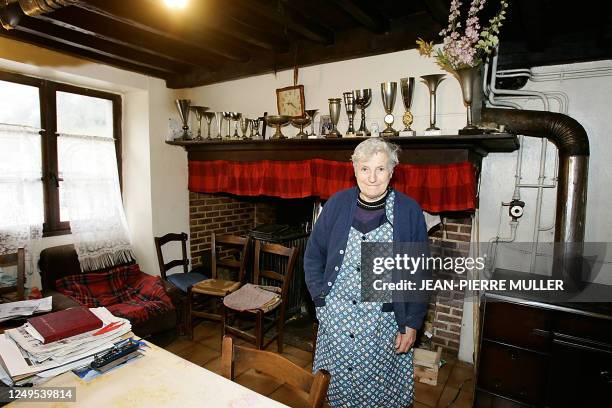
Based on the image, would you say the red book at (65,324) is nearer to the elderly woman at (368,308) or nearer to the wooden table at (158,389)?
the wooden table at (158,389)

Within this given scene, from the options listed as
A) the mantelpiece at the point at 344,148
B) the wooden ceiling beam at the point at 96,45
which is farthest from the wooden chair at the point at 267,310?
the wooden ceiling beam at the point at 96,45

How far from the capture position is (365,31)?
8.22ft

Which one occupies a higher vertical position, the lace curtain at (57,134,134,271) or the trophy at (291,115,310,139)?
the trophy at (291,115,310,139)

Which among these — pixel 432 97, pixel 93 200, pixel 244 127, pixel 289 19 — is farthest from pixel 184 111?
pixel 432 97

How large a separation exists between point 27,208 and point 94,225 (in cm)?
51

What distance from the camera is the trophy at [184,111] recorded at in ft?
11.3

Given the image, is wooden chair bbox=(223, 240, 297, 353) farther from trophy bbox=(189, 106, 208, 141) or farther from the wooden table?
the wooden table

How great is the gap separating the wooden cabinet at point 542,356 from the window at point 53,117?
134 inches

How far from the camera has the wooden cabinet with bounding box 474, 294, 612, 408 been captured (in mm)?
1875

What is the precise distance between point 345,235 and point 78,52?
2.70 metres

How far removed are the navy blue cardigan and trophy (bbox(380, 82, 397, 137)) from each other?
884 millimetres

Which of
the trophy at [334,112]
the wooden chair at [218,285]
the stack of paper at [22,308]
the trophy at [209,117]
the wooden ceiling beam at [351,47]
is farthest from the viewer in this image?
the trophy at [209,117]

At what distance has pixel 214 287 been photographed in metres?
2.94
